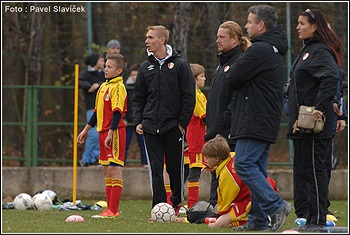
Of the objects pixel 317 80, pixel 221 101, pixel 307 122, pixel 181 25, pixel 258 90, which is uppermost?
pixel 181 25

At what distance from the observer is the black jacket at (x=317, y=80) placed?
347 inches

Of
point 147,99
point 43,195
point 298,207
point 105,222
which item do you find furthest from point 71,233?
point 43,195

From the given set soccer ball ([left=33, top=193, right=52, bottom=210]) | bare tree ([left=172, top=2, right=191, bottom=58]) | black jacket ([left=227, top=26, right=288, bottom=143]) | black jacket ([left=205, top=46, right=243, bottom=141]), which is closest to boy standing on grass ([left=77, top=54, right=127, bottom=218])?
black jacket ([left=205, top=46, right=243, bottom=141])

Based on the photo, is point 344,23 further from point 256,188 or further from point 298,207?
point 256,188

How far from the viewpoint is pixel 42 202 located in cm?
1286

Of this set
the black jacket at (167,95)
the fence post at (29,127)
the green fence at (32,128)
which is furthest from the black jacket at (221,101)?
the fence post at (29,127)

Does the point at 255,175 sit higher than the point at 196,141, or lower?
lower

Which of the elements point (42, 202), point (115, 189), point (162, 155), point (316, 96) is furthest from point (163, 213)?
point (42, 202)

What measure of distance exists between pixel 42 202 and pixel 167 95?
128 inches

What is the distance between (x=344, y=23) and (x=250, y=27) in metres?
8.58

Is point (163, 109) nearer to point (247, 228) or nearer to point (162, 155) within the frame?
point (162, 155)

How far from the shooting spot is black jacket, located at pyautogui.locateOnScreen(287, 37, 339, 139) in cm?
882

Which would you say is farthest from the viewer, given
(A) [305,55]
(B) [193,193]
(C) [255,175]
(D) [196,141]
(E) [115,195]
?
(D) [196,141]

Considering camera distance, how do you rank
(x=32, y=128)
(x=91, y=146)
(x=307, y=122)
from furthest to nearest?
1. (x=32, y=128)
2. (x=91, y=146)
3. (x=307, y=122)
